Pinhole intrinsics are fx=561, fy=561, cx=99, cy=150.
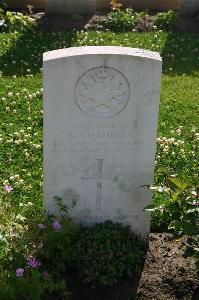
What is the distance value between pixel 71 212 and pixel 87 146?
0.66m

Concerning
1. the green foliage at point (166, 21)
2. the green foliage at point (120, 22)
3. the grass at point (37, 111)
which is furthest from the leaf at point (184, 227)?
the green foliage at point (166, 21)

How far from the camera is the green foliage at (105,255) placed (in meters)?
4.57

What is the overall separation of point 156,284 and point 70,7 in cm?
793

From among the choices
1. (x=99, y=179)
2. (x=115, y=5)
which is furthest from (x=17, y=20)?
(x=115, y=5)

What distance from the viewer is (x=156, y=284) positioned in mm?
4656

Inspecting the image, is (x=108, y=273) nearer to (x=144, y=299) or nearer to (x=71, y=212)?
(x=144, y=299)

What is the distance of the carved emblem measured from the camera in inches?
171

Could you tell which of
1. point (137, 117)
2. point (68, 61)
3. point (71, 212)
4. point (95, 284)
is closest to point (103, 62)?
point (68, 61)

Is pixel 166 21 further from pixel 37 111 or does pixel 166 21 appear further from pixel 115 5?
pixel 37 111

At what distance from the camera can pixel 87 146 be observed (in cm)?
466

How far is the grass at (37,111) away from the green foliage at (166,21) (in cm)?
39

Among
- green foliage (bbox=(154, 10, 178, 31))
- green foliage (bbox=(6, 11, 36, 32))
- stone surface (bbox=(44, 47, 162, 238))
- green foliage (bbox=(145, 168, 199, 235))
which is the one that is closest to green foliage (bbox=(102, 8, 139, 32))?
green foliage (bbox=(154, 10, 178, 31))

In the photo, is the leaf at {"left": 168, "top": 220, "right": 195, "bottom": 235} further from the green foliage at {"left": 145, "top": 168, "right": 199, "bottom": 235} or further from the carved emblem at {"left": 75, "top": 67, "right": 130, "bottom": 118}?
the carved emblem at {"left": 75, "top": 67, "right": 130, "bottom": 118}

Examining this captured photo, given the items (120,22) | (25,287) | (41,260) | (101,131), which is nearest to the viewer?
(25,287)
